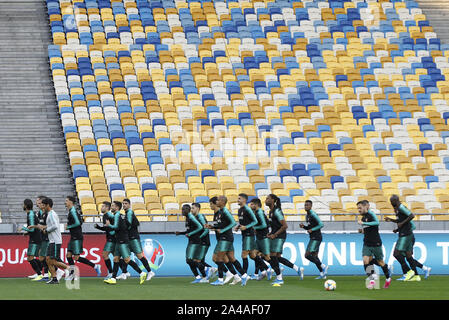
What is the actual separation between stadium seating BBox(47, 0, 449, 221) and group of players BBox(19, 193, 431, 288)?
234 inches

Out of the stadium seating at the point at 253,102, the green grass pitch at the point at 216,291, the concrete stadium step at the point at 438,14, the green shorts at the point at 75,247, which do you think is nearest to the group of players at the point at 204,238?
the green shorts at the point at 75,247

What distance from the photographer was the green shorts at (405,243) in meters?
20.3

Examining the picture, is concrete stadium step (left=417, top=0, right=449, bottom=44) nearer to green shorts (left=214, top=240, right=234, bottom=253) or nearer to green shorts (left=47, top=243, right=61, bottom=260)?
green shorts (left=214, top=240, right=234, bottom=253)

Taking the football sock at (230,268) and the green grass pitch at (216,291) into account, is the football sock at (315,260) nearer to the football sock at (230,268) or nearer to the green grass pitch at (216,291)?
the green grass pitch at (216,291)

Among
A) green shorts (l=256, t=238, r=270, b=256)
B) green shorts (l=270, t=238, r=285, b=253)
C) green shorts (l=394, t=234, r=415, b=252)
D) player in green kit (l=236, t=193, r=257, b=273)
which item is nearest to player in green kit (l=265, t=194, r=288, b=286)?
green shorts (l=270, t=238, r=285, b=253)

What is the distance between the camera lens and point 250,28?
1406 inches

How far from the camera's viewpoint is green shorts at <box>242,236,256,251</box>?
20391 millimetres

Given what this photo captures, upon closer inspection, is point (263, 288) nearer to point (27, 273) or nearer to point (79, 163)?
A: point (27, 273)

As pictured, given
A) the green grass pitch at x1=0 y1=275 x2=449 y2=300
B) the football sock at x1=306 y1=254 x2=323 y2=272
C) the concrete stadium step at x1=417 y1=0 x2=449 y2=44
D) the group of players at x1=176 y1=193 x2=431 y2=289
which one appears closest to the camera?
the green grass pitch at x1=0 y1=275 x2=449 y2=300

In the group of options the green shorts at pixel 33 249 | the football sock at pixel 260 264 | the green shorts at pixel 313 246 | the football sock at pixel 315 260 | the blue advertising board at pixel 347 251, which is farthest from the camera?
the blue advertising board at pixel 347 251

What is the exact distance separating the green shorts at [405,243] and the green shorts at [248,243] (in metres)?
3.05

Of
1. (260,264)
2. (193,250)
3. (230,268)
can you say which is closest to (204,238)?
(193,250)

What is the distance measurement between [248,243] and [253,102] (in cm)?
1227
